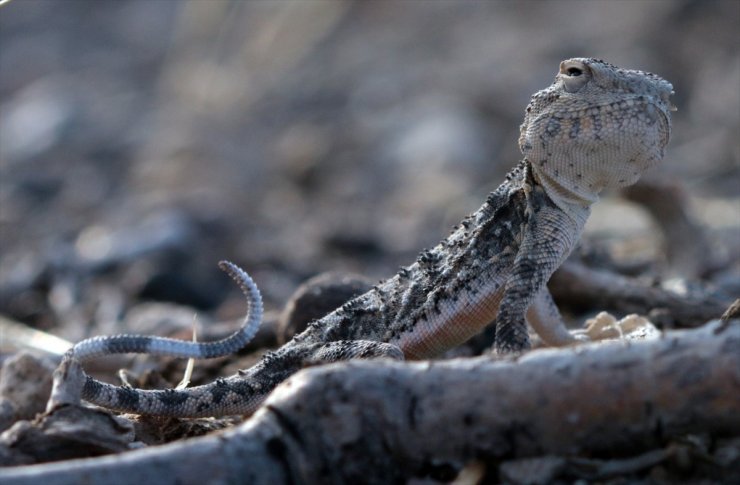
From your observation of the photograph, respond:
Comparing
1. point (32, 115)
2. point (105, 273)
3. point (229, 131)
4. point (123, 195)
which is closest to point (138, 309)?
point (105, 273)

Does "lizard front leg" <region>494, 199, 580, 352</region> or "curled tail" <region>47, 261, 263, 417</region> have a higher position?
"lizard front leg" <region>494, 199, 580, 352</region>

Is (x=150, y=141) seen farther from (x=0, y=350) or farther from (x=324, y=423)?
(x=324, y=423)

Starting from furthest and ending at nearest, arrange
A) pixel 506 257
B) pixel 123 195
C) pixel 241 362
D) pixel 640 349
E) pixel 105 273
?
pixel 123 195, pixel 105 273, pixel 241 362, pixel 506 257, pixel 640 349

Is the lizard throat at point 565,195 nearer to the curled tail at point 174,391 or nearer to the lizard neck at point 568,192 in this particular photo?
the lizard neck at point 568,192

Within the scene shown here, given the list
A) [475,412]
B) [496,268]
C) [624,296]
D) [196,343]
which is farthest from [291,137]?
[475,412]

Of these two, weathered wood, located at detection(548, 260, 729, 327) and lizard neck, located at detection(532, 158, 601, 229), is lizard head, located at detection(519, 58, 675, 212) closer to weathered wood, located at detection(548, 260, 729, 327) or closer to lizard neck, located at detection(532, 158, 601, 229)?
lizard neck, located at detection(532, 158, 601, 229)

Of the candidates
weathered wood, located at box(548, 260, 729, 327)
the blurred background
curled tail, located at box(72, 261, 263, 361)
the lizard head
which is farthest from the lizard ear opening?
the blurred background

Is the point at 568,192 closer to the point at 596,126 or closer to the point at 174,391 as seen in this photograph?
the point at 596,126
